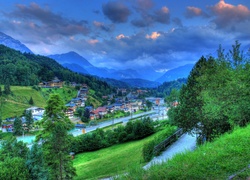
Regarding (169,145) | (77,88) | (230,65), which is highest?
(77,88)

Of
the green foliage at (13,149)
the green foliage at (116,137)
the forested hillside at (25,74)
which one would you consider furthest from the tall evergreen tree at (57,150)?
the forested hillside at (25,74)

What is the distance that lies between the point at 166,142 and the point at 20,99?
108m

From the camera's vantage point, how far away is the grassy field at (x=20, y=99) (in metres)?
92.4

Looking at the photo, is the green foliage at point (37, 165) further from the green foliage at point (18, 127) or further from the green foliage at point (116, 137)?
the green foliage at point (18, 127)

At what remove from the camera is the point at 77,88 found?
151 meters

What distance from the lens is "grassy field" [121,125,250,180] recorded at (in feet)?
16.9

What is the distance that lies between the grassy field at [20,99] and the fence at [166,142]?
3524 inches

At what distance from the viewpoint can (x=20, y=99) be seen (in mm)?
107062

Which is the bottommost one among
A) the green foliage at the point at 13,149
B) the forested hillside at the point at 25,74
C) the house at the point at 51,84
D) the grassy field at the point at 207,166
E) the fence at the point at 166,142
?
the green foliage at the point at 13,149

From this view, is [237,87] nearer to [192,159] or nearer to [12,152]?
[192,159]

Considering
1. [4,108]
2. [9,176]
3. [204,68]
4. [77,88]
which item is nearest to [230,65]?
[204,68]

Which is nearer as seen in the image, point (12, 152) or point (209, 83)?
point (209, 83)

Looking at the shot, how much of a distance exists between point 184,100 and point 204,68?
3.42m

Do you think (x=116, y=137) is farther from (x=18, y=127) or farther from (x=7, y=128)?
(x=7, y=128)
